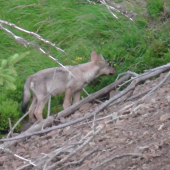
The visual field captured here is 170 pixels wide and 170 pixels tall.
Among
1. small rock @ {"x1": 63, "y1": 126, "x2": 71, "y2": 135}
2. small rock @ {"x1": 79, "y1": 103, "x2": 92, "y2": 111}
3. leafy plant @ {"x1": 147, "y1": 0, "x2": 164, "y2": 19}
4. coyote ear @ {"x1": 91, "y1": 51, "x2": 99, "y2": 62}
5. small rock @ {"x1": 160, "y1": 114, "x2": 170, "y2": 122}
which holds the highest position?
leafy plant @ {"x1": 147, "y1": 0, "x2": 164, "y2": 19}

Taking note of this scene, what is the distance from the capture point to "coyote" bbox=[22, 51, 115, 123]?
7.87 meters

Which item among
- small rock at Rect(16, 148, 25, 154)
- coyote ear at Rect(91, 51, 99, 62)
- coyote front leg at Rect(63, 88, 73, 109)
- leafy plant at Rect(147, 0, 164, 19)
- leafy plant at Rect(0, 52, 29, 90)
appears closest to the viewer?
leafy plant at Rect(0, 52, 29, 90)

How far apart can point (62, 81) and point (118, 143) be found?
160 inches

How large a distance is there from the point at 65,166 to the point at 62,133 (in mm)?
1323

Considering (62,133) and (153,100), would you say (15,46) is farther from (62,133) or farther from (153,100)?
(153,100)

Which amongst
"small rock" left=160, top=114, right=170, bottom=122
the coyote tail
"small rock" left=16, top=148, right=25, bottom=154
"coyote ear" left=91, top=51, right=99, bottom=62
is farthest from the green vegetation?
"small rock" left=160, top=114, right=170, bottom=122

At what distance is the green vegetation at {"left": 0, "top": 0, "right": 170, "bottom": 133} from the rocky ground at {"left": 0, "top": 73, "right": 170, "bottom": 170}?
3238mm

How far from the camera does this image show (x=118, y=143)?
14.1 ft

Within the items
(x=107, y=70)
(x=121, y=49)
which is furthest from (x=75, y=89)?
(x=121, y=49)

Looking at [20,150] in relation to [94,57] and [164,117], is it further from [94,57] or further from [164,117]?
[94,57]

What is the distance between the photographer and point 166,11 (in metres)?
10.4

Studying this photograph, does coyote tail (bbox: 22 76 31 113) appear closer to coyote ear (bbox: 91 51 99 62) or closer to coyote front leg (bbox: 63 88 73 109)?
coyote front leg (bbox: 63 88 73 109)

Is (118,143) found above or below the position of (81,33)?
above

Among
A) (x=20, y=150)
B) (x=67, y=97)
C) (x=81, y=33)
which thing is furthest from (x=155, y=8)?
(x=20, y=150)
